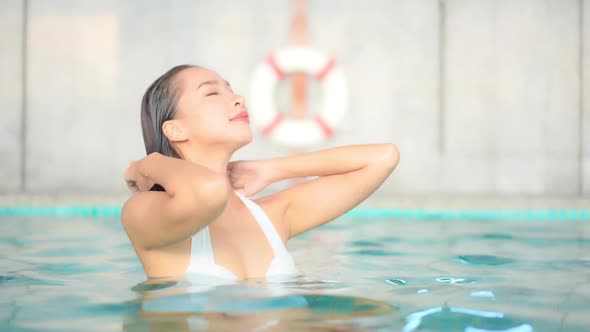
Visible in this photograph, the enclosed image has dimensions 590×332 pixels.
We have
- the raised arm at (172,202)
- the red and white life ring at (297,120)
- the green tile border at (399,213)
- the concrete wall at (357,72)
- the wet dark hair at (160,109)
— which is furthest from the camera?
the concrete wall at (357,72)

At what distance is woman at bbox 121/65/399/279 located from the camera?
5.86 ft

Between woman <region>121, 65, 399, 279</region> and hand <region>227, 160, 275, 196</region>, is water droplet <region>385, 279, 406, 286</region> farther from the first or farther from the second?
hand <region>227, 160, 275, 196</region>

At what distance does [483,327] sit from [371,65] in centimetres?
629

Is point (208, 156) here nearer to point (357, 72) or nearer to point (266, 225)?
point (266, 225)

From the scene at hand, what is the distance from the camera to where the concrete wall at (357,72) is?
7.79 meters

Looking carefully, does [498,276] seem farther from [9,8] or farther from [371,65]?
[9,8]

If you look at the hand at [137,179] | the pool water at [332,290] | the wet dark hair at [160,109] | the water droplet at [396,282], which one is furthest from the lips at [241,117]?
the water droplet at [396,282]

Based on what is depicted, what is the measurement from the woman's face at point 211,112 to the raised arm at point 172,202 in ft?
0.52

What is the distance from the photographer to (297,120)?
7.55 metres

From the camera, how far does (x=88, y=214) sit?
20.4 feet

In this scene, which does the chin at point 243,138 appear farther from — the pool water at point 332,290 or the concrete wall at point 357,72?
the concrete wall at point 357,72

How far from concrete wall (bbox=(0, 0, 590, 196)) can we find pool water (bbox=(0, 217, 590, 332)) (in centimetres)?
384

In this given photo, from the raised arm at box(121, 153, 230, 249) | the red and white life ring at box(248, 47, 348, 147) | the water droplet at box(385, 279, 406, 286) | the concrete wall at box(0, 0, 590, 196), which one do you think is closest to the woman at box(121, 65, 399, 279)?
the raised arm at box(121, 153, 230, 249)

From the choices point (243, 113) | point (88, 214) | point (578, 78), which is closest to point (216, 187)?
point (243, 113)
